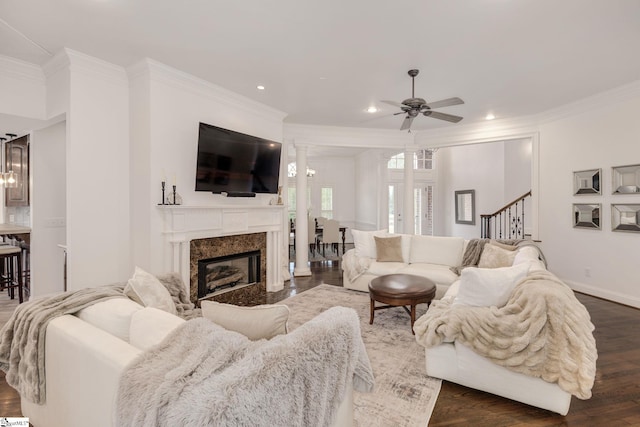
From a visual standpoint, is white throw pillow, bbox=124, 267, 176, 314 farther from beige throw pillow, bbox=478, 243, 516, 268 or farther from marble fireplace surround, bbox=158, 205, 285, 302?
beige throw pillow, bbox=478, 243, 516, 268

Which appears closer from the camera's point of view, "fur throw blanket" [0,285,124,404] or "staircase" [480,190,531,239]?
"fur throw blanket" [0,285,124,404]

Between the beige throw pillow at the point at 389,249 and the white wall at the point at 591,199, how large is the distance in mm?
2548

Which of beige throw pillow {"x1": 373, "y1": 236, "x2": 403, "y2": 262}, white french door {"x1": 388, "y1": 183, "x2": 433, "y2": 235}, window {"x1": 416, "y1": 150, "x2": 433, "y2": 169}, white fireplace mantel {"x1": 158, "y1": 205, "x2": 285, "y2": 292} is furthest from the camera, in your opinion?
window {"x1": 416, "y1": 150, "x2": 433, "y2": 169}

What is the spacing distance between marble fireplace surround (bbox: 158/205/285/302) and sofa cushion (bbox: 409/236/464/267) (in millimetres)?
2156

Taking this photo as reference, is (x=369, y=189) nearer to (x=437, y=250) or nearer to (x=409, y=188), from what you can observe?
(x=409, y=188)

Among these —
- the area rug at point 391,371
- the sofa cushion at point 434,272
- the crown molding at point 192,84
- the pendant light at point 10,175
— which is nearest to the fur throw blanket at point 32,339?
the area rug at point 391,371

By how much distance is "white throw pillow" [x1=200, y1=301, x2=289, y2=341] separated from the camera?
1.52m

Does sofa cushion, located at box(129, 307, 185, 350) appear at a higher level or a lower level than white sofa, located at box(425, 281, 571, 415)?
higher

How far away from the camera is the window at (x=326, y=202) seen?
1026cm

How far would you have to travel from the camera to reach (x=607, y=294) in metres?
4.39

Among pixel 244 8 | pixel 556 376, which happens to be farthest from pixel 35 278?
pixel 556 376

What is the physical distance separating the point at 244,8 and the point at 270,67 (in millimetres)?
1036

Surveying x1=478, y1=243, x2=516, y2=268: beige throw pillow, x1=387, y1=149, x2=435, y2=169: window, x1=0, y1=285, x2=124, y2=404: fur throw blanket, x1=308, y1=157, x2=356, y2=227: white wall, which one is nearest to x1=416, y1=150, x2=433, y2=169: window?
x1=387, y1=149, x2=435, y2=169: window

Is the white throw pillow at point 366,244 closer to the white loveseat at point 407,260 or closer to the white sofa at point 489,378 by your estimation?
the white loveseat at point 407,260
